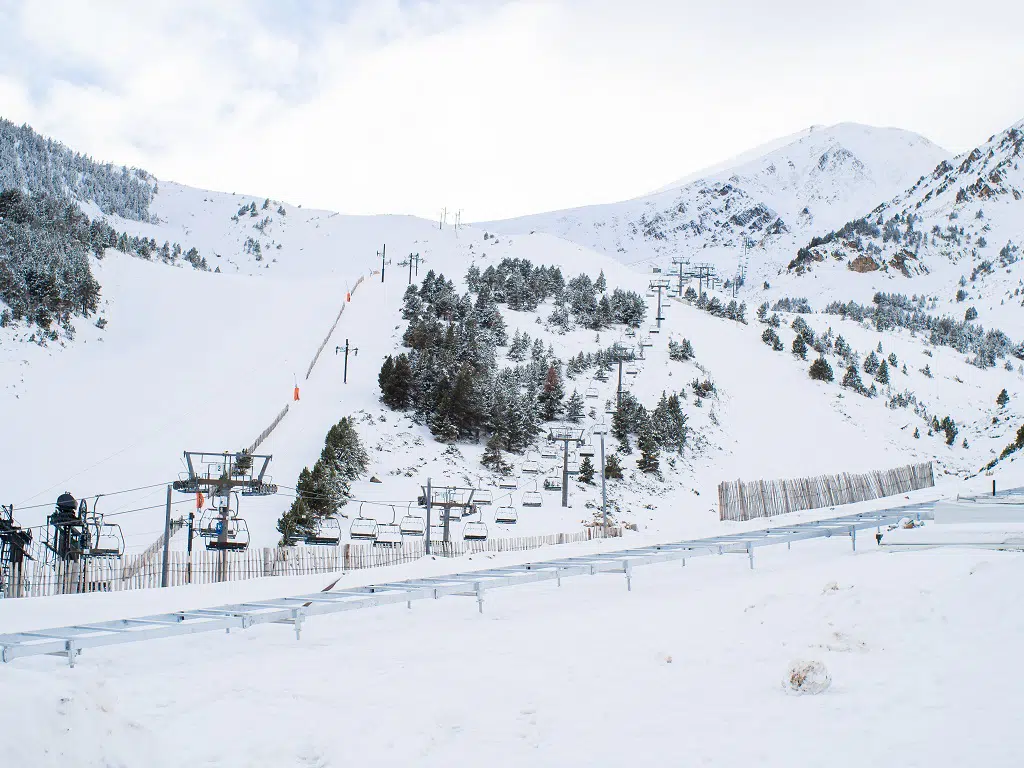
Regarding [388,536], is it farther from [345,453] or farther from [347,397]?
[347,397]

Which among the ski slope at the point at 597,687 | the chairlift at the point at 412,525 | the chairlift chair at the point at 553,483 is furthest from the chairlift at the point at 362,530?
the ski slope at the point at 597,687

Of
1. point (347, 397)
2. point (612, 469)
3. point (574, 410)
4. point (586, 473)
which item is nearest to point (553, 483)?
point (586, 473)

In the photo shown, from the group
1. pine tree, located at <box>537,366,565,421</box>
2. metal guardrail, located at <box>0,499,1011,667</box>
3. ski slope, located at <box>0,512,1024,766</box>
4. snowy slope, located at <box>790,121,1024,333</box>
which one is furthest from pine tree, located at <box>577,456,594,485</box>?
snowy slope, located at <box>790,121,1024,333</box>

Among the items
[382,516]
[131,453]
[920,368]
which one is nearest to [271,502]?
[382,516]

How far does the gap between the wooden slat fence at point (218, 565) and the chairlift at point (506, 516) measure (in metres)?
2.53

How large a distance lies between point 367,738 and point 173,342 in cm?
5856

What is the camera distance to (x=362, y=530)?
→ 3288cm

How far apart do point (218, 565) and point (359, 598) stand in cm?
1214

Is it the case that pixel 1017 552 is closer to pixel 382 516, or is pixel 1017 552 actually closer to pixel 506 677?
pixel 506 677

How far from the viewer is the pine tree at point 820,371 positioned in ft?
224

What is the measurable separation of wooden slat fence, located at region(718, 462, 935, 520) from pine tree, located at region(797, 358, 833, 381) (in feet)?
88.8

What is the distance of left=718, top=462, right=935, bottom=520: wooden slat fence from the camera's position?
119 feet

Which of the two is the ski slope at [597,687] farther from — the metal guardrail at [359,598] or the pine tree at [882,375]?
the pine tree at [882,375]

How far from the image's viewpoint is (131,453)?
39219 mm
